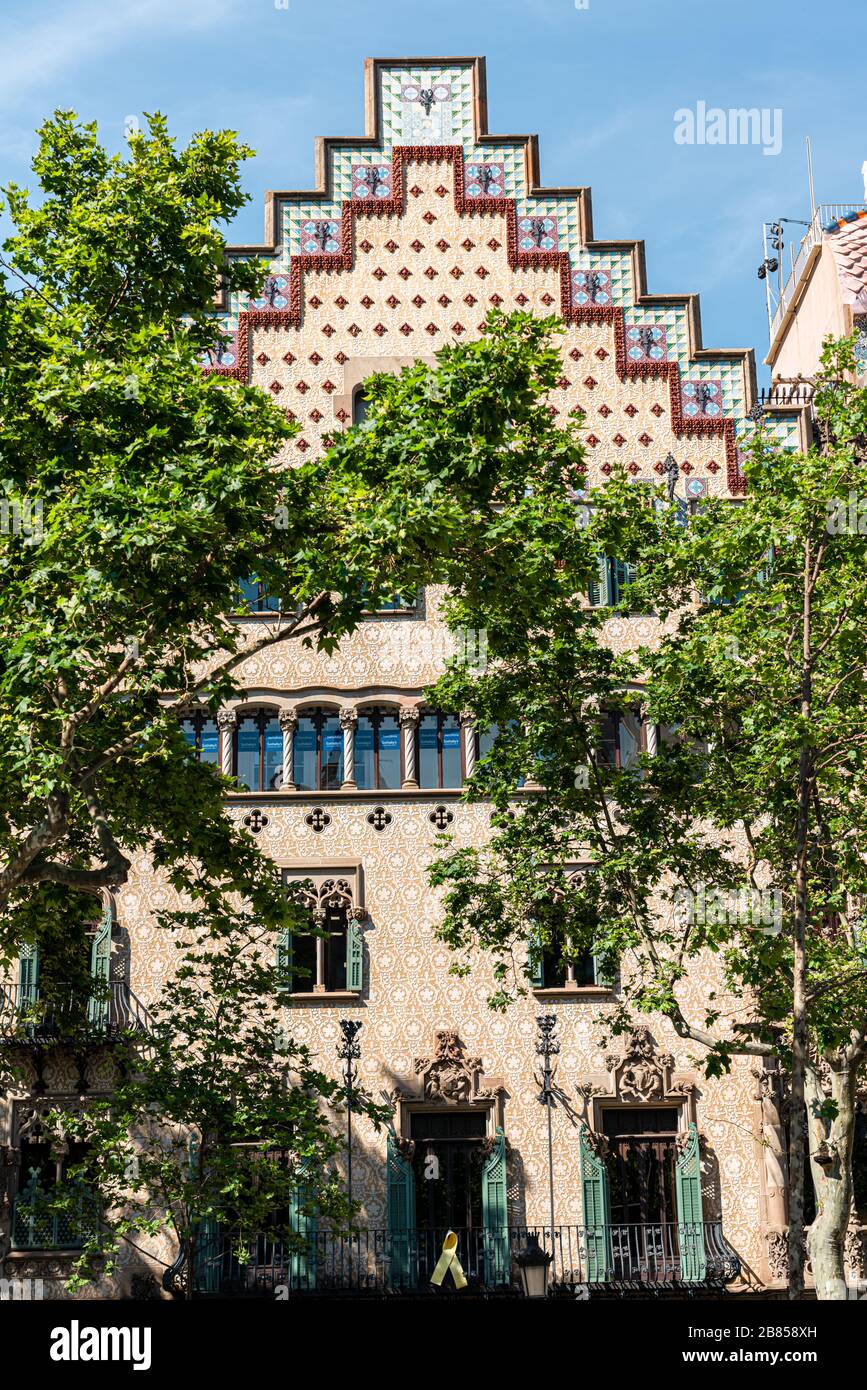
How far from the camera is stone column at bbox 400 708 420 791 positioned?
25719 millimetres

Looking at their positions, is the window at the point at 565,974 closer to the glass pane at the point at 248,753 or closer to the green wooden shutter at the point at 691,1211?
the green wooden shutter at the point at 691,1211

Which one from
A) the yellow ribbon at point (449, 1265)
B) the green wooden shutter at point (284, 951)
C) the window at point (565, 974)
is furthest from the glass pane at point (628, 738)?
the yellow ribbon at point (449, 1265)

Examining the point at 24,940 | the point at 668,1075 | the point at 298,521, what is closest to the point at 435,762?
the point at 668,1075

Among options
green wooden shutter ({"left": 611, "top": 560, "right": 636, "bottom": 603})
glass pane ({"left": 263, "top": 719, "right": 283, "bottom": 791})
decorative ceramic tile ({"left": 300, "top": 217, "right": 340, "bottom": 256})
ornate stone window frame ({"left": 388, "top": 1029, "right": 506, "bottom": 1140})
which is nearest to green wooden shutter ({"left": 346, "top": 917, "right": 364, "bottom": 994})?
ornate stone window frame ({"left": 388, "top": 1029, "right": 506, "bottom": 1140})

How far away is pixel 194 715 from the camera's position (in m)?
26.2

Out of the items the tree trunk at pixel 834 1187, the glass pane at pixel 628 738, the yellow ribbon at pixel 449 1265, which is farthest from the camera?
the glass pane at pixel 628 738

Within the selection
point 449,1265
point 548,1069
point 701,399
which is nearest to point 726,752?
point 548,1069

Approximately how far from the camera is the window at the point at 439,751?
25.9 meters

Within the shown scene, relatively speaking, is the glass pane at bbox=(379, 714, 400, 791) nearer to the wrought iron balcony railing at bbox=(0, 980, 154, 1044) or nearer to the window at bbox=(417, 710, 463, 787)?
the window at bbox=(417, 710, 463, 787)

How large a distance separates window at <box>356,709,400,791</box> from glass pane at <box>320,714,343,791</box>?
0.29 metres

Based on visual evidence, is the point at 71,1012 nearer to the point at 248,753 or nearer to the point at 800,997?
the point at 248,753

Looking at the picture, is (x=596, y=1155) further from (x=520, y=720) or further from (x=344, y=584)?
(x=344, y=584)

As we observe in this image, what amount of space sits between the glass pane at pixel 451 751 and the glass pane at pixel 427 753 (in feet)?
0.49

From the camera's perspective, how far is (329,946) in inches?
992
